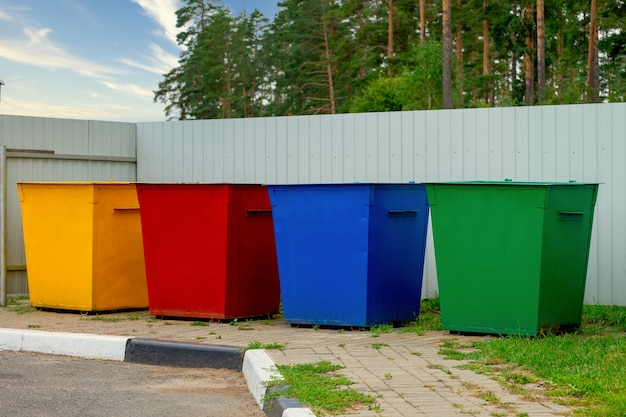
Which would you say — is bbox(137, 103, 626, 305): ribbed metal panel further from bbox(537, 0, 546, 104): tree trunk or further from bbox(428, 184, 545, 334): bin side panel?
bbox(537, 0, 546, 104): tree trunk

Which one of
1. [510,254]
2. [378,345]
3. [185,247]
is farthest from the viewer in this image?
[185,247]

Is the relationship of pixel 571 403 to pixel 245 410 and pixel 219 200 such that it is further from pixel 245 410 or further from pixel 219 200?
pixel 219 200

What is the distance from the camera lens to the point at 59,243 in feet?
32.2

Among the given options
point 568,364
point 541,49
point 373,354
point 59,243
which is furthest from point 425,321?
point 541,49

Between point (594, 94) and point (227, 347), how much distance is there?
3370 centimetres

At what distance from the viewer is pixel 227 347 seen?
23.4 ft

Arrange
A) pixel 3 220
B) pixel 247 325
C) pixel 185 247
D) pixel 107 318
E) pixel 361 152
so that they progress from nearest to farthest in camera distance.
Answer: pixel 247 325
pixel 185 247
pixel 107 318
pixel 3 220
pixel 361 152

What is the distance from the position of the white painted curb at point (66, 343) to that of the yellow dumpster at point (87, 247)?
1.48 m

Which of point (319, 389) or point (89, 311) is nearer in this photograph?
point (319, 389)

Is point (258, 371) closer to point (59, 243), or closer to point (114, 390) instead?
point (114, 390)

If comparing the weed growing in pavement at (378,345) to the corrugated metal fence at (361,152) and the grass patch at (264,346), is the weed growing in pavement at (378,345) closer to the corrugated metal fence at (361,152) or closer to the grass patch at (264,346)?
the grass patch at (264,346)

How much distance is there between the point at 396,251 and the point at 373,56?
1607 inches

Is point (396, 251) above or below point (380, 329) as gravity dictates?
above

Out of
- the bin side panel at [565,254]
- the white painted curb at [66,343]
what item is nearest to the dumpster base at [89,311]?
the white painted curb at [66,343]
